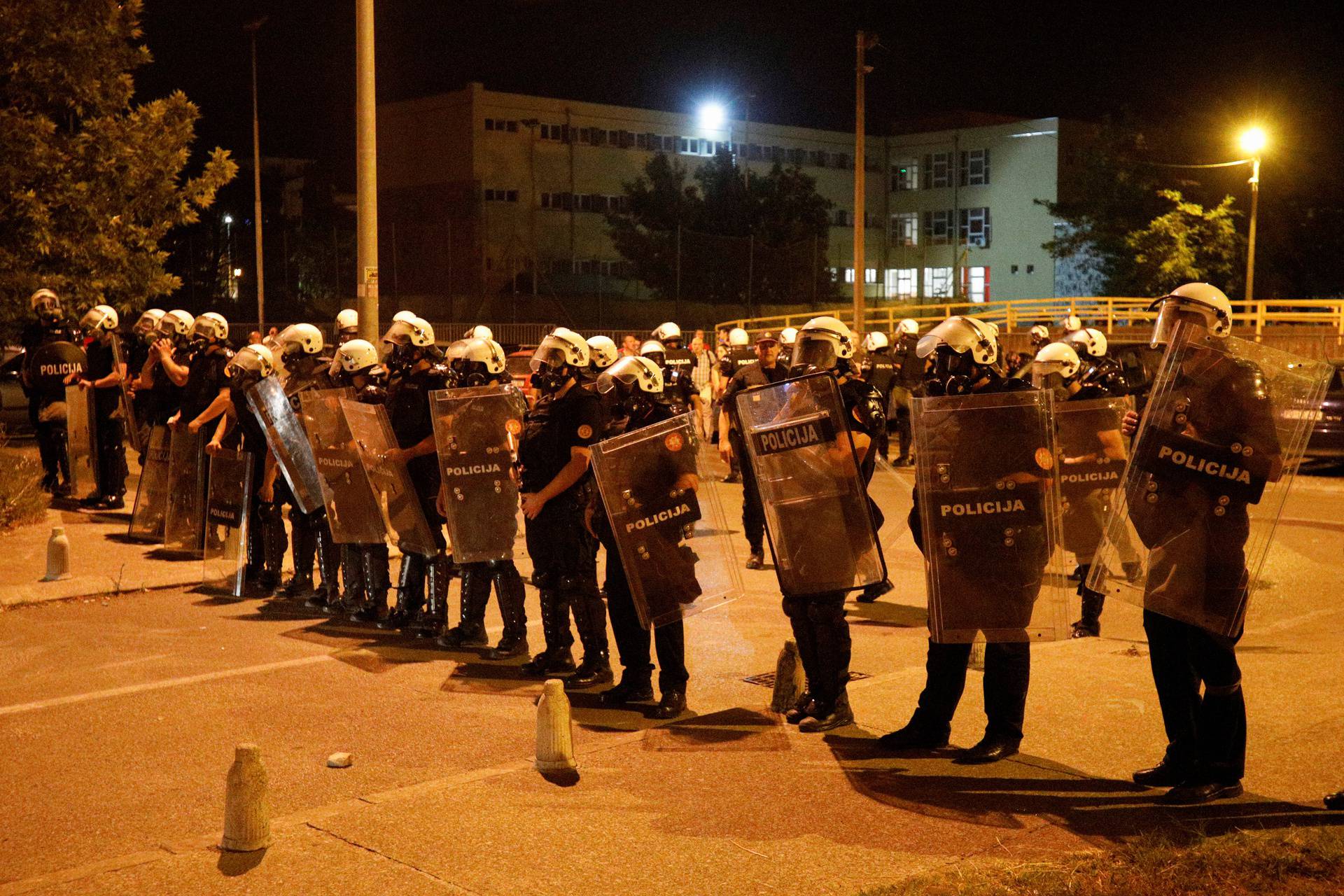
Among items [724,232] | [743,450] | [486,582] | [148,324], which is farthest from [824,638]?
[724,232]

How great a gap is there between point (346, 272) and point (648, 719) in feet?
123

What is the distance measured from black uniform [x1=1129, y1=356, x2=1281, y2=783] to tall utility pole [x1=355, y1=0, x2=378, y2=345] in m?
9.15

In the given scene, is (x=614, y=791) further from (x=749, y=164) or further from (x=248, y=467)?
(x=749, y=164)

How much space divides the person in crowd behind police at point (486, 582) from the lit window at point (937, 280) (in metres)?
62.8

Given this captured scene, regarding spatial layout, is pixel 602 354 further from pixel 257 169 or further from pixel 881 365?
pixel 257 169

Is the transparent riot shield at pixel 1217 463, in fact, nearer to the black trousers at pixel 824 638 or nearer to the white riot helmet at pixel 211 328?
the black trousers at pixel 824 638

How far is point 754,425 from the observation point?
676 centimetres

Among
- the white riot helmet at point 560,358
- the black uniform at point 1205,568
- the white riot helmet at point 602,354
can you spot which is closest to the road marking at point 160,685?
the white riot helmet at point 560,358

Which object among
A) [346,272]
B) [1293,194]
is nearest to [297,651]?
[346,272]

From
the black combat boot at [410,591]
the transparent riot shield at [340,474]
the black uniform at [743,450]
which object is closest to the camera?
the transparent riot shield at [340,474]

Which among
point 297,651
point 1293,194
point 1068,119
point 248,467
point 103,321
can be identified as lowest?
point 297,651

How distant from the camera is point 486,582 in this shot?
8.82m

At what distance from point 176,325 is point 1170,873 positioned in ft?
37.3

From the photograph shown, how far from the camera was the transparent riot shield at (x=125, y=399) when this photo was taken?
14312 millimetres
